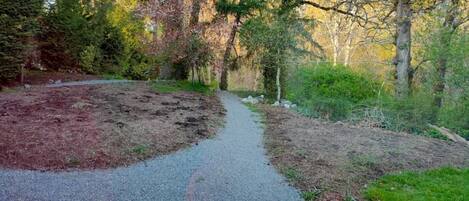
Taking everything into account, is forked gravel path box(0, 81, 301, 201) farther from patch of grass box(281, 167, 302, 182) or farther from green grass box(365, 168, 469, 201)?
green grass box(365, 168, 469, 201)

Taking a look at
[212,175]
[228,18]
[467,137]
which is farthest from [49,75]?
[467,137]

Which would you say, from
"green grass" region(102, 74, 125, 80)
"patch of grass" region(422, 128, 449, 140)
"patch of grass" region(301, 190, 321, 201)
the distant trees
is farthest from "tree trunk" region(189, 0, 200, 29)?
"patch of grass" region(301, 190, 321, 201)

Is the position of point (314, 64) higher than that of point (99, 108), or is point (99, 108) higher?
point (314, 64)

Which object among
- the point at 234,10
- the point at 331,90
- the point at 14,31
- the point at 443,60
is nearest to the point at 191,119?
the point at 331,90

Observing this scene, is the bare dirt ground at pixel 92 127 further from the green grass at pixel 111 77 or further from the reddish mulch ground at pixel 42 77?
the green grass at pixel 111 77

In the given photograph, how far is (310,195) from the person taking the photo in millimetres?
4941

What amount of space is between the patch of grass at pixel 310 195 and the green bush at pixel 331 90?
257 inches

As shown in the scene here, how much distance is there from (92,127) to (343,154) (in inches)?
173

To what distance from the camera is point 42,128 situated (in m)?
7.06

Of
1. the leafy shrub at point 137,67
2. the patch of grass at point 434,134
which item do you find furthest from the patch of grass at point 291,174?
the leafy shrub at point 137,67

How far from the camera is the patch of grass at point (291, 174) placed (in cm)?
554

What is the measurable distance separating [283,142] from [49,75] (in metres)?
12.1

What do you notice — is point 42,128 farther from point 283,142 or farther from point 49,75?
point 49,75

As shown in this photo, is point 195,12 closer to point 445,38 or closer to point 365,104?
point 365,104
